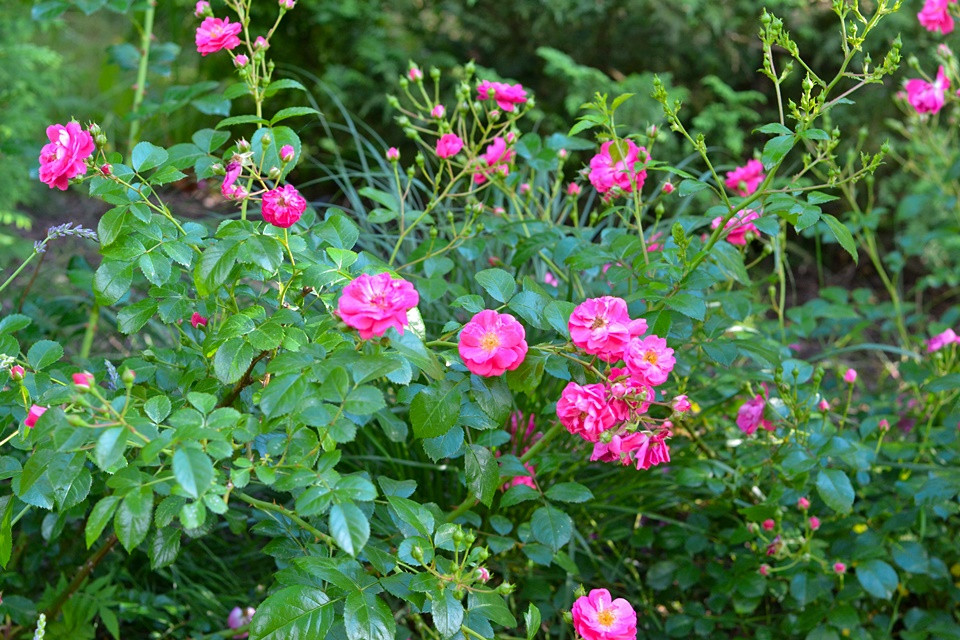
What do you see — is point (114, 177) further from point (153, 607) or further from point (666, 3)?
point (666, 3)

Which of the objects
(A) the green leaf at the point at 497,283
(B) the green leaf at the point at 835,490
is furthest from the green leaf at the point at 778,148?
(B) the green leaf at the point at 835,490

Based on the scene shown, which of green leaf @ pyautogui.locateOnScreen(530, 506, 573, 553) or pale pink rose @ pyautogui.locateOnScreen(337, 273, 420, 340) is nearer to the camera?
pale pink rose @ pyautogui.locateOnScreen(337, 273, 420, 340)

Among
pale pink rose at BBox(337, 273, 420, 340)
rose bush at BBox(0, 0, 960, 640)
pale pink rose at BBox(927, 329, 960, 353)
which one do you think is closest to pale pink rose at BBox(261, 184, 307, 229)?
rose bush at BBox(0, 0, 960, 640)

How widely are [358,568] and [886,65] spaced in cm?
92

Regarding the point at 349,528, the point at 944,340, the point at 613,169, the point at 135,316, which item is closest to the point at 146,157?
the point at 135,316

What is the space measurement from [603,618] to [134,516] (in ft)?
1.80

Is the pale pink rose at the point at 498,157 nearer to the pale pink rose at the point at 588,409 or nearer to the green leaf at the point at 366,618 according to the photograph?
the pale pink rose at the point at 588,409

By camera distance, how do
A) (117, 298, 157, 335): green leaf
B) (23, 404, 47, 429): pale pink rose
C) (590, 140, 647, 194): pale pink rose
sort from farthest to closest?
1. (590, 140, 647, 194): pale pink rose
2. (117, 298, 157, 335): green leaf
3. (23, 404, 47, 429): pale pink rose

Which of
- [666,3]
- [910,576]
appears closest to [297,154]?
[910,576]

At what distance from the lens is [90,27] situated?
5.06 metres

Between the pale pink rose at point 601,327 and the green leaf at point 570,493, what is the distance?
0.27 meters

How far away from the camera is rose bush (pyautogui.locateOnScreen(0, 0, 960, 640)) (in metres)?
1.01

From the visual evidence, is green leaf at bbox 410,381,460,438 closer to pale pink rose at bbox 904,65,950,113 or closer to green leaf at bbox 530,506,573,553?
green leaf at bbox 530,506,573,553

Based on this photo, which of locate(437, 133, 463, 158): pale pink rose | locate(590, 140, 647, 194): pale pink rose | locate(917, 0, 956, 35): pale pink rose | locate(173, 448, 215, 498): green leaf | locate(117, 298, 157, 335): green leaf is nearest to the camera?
locate(173, 448, 215, 498): green leaf
